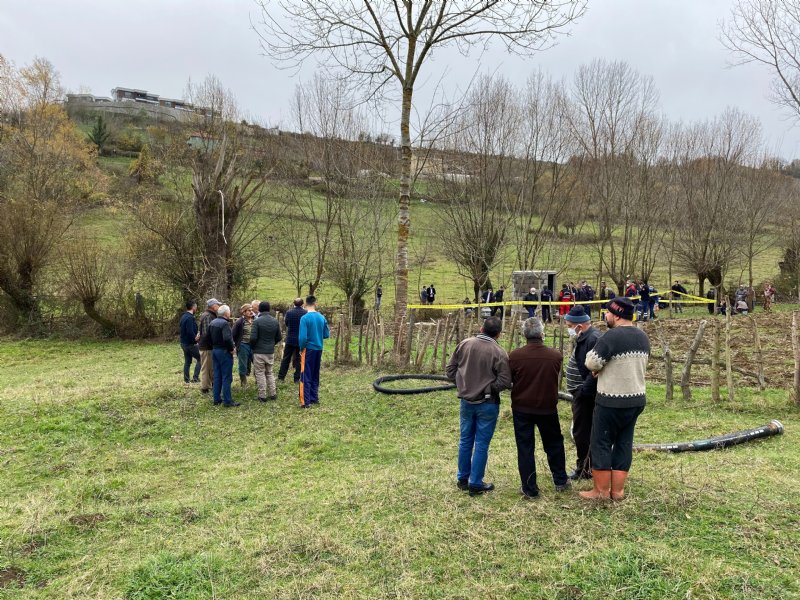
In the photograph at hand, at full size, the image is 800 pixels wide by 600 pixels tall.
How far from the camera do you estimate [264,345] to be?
9602 mm

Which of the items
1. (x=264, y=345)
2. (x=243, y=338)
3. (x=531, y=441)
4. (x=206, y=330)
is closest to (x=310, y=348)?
(x=264, y=345)

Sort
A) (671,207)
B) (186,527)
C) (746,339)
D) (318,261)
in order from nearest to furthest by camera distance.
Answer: (186,527)
(746,339)
(318,261)
(671,207)

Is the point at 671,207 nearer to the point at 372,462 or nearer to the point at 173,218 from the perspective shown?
the point at 173,218

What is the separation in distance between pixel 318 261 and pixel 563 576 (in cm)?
2067

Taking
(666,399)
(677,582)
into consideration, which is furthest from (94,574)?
(666,399)

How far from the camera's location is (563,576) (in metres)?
3.70

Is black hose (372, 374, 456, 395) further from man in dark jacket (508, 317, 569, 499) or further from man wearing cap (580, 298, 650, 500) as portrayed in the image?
man wearing cap (580, 298, 650, 500)

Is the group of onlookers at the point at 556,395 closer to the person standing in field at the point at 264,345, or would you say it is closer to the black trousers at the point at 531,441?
the black trousers at the point at 531,441

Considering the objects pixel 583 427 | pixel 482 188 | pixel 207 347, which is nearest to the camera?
pixel 583 427

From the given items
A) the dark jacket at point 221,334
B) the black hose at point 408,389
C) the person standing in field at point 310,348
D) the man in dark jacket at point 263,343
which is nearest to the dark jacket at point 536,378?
the black hose at point 408,389

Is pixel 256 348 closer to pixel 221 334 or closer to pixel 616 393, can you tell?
pixel 221 334

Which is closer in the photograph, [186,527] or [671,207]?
[186,527]

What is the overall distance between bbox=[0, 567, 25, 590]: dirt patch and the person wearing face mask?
4813 millimetres

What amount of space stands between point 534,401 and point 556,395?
0.72 ft
